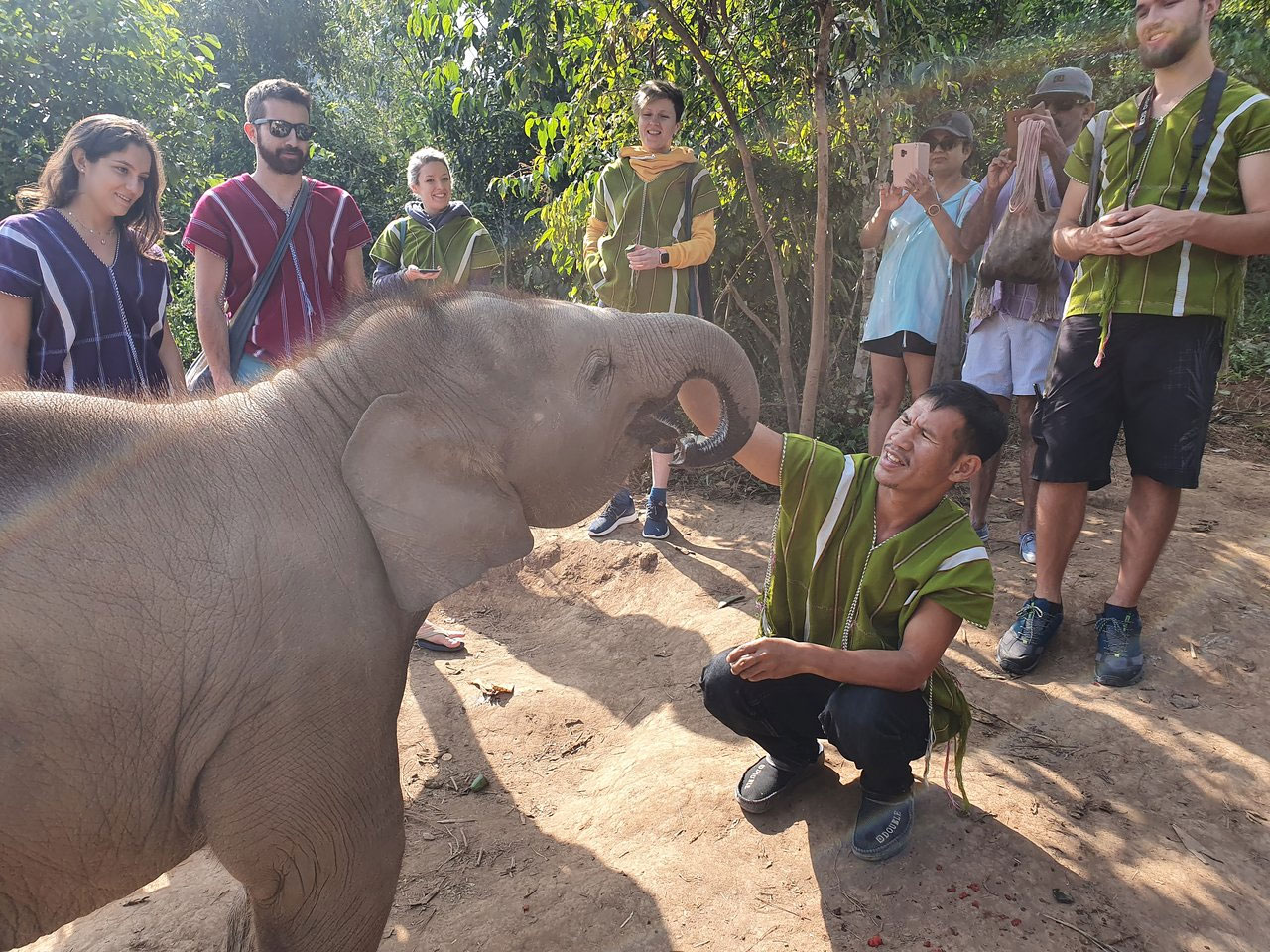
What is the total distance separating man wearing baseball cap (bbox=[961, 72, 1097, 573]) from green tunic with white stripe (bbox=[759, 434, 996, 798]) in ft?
7.80

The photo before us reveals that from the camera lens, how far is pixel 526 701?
4539mm

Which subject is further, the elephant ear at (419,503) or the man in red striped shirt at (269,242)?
the man in red striped shirt at (269,242)

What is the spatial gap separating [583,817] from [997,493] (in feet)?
14.3

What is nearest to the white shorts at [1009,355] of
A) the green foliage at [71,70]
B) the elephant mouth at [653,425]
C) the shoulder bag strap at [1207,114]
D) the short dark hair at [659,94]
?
the shoulder bag strap at [1207,114]

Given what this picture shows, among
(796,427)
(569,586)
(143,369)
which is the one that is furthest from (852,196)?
(143,369)

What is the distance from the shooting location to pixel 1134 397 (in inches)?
154

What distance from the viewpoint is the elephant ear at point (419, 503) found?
2.27 m

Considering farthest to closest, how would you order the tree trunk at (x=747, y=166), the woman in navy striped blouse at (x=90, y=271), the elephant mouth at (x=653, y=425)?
1. the tree trunk at (x=747, y=166)
2. the woman in navy striped blouse at (x=90, y=271)
3. the elephant mouth at (x=653, y=425)

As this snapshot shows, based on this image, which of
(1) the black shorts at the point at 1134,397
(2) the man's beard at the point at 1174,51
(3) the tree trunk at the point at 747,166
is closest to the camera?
(2) the man's beard at the point at 1174,51

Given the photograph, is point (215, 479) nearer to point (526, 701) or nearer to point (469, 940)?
point (469, 940)

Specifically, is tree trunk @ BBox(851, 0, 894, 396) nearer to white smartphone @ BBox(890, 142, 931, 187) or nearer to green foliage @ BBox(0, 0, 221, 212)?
white smartphone @ BBox(890, 142, 931, 187)

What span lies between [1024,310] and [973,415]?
264 centimetres

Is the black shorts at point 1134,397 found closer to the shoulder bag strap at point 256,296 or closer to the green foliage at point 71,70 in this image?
the shoulder bag strap at point 256,296

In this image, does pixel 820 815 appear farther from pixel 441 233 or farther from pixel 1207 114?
pixel 441 233
